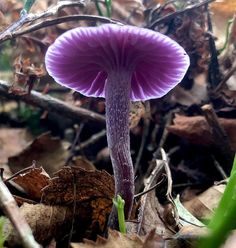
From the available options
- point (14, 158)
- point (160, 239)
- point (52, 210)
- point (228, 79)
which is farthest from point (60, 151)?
point (160, 239)

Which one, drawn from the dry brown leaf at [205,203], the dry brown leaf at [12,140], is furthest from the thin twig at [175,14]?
the dry brown leaf at [12,140]

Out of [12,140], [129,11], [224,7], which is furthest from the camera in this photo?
[129,11]

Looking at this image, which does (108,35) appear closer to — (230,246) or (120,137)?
(120,137)

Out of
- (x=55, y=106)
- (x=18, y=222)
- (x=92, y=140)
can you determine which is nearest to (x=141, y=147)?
(x=92, y=140)

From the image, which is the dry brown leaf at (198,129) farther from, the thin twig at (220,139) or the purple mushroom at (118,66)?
the purple mushroom at (118,66)

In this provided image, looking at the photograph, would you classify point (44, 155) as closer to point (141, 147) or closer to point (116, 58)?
point (141, 147)

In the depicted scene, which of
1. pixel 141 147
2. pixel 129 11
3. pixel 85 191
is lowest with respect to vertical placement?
pixel 141 147
